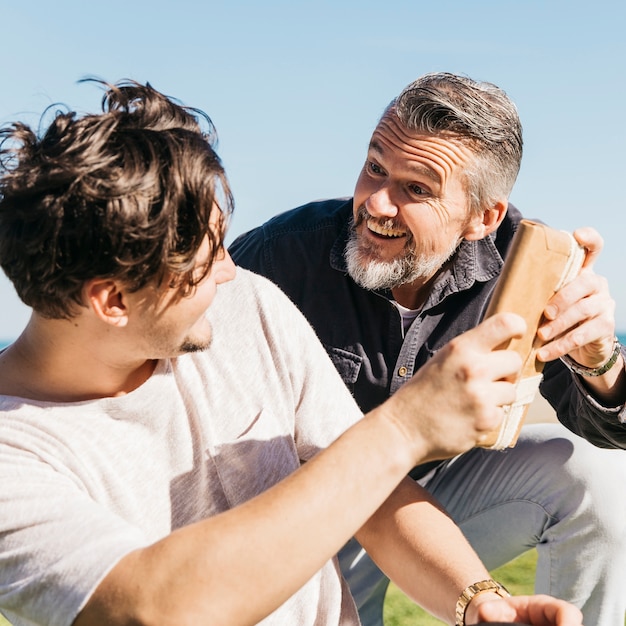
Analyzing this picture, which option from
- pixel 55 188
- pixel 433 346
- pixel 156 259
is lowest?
pixel 433 346

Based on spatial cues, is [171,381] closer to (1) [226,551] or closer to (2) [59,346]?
(2) [59,346]

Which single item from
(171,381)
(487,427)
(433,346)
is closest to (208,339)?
(171,381)

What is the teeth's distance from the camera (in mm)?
3244

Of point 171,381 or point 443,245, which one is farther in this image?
point 443,245

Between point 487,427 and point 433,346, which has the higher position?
point 487,427

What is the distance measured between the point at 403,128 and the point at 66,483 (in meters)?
2.07

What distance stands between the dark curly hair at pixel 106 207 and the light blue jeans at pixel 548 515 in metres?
1.66

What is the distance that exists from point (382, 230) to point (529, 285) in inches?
57.7

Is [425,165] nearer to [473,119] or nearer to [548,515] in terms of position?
[473,119]

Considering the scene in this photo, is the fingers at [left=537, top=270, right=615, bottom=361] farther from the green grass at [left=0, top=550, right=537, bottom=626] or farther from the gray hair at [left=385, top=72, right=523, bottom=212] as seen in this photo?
the green grass at [left=0, top=550, right=537, bottom=626]

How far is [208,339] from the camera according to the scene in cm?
197

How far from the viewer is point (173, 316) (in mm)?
1875

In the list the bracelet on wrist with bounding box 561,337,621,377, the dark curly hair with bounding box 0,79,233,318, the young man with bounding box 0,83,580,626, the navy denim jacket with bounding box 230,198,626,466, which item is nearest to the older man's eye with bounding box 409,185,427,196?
the navy denim jacket with bounding box 230,198,626,466

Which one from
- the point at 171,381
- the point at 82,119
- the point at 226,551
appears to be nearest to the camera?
the point at 226,551
